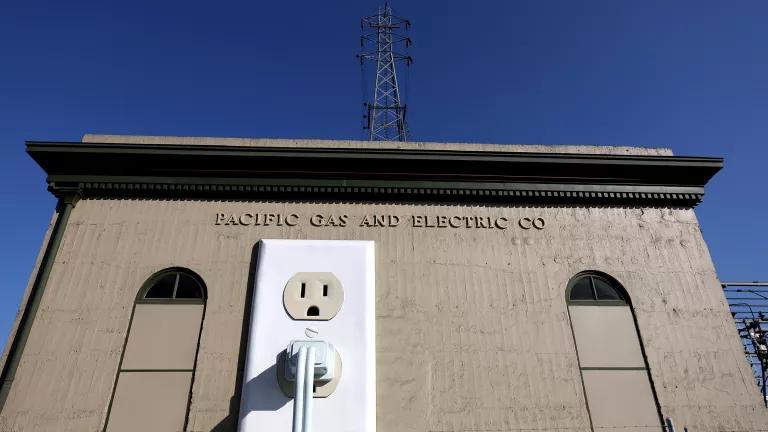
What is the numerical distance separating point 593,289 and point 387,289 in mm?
4002

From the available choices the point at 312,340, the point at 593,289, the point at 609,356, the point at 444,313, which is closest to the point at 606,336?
the point at 609,356

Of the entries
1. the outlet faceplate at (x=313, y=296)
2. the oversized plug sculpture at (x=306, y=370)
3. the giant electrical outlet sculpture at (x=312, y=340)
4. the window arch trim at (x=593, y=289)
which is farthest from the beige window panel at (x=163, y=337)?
the window arch trim at (x=593, y=289)

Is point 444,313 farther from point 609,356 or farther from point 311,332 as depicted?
point 609,356

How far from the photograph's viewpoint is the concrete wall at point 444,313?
27.8 ft

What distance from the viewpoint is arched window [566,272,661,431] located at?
8672mm

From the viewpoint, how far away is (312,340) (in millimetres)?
8453

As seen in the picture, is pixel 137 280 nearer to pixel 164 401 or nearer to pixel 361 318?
pixel 164 401

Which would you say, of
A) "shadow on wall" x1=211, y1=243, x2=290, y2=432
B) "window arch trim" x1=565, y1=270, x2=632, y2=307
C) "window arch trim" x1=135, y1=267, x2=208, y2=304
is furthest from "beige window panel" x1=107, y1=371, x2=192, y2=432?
"window arch trim" x1=565, y1=270, x2=632, y2=307

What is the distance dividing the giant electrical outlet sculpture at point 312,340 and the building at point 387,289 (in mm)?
43

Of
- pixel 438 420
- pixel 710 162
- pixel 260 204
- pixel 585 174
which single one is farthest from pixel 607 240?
pixel 260 204

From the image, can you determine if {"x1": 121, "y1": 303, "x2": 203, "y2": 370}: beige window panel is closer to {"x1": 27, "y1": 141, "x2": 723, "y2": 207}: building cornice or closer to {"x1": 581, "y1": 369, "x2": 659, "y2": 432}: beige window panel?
{"x1": 27, "y1": 141, "x2": 723, "y2": 207}: building cornice

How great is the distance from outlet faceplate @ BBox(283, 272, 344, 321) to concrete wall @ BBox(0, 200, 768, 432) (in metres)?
0.85

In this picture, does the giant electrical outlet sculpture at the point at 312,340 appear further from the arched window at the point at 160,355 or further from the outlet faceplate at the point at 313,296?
the arched window at the point at 160,355

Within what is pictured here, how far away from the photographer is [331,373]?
8.16 metres
